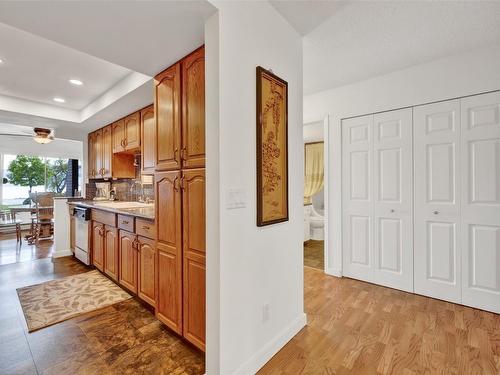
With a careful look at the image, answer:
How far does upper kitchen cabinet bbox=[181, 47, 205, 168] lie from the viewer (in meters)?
1.68

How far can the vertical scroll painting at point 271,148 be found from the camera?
5.20ft

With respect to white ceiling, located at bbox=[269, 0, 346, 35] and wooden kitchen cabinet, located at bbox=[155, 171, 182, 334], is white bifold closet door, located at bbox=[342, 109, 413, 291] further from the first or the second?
wooden kitchen cabinet, located at bbox=[155, 171, 182, 334]

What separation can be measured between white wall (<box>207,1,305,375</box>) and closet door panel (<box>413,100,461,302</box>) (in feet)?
5.38

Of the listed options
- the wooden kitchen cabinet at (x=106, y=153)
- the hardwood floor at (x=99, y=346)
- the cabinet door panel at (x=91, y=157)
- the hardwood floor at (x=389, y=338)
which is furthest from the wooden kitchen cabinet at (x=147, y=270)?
the cabinet door panel at (x=91, y=157)

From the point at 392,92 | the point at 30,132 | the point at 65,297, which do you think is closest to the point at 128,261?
the point at 65,297

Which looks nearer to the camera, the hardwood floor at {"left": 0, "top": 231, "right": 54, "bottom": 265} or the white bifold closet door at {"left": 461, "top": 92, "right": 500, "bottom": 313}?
the white bifold closet door at {"left": 461, "top": 92, "right": 500, "bottom": 313}

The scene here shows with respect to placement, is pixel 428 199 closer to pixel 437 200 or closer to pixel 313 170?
pixel 437 200

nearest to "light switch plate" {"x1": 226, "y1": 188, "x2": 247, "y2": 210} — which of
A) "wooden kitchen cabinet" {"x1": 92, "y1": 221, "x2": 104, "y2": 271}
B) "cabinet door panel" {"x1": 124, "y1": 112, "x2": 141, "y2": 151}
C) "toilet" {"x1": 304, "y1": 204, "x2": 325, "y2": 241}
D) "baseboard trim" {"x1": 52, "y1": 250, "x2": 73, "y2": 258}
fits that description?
"cabinet door panel" {"x1": 124, "y1": 112, "x2": 141, "y2": 151}

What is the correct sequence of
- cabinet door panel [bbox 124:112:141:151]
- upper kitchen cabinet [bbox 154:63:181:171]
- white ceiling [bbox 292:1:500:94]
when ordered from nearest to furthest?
white ceiling [bbox 292:1:500:94] → upper kitchen cabinet [bbox 154:63:181:171] → cabinet door panel [bbox 124:112:141:151]

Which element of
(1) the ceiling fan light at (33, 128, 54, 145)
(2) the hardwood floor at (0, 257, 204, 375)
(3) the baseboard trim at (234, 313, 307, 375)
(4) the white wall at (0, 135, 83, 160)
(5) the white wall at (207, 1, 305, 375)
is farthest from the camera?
(4) the white wall at (0, 135, 83, 160)

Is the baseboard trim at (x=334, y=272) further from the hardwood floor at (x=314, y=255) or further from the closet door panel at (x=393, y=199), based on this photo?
the closet door panel at (x=393, y=199)

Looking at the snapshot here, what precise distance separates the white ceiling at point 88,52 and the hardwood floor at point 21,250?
7.40ft

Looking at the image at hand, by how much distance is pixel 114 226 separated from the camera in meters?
2.85

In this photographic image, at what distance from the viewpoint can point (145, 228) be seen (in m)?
2.29
